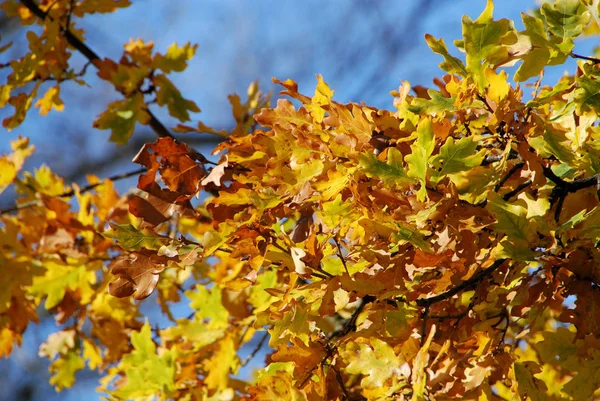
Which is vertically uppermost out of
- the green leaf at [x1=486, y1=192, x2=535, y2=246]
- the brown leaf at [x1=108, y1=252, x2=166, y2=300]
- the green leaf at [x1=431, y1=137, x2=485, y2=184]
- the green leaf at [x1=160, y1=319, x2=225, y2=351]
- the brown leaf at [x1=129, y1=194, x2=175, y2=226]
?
the green leaf at [x1=160, y1=319, x2=225, y2=351]

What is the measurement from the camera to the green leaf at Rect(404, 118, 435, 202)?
86cm

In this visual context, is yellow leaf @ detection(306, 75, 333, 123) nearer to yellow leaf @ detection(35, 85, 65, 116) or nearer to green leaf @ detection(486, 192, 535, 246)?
green leaf @ detection(486, 192, 535, 246)

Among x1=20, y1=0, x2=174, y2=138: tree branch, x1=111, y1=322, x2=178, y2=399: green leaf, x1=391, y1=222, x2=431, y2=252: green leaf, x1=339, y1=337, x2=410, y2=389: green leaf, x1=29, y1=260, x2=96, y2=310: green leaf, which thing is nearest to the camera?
x1=391, y1=222, x2=431, y2=252: green leaf

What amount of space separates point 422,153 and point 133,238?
1.51 ft

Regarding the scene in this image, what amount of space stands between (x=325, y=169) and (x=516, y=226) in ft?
0.92

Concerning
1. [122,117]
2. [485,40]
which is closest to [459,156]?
[485,40]

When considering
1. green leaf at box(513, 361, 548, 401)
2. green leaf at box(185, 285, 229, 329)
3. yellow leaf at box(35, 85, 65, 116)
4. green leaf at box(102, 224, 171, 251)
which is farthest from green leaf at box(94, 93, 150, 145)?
green leaf at box(513, 361, 548, 401)

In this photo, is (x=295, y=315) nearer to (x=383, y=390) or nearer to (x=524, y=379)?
(x=383, y=390)

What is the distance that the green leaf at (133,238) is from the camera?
101cm

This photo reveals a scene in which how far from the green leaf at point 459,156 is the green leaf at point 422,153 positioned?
21 mm

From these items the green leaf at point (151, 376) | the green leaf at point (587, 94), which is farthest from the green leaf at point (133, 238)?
the green leaf at point (151, 376)

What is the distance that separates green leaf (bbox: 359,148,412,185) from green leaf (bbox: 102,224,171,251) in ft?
1.15

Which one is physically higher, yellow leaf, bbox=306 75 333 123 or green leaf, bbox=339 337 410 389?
yellow leaf, bbox=306 75 333 123

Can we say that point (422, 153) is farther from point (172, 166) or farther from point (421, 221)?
point (172, 166)
